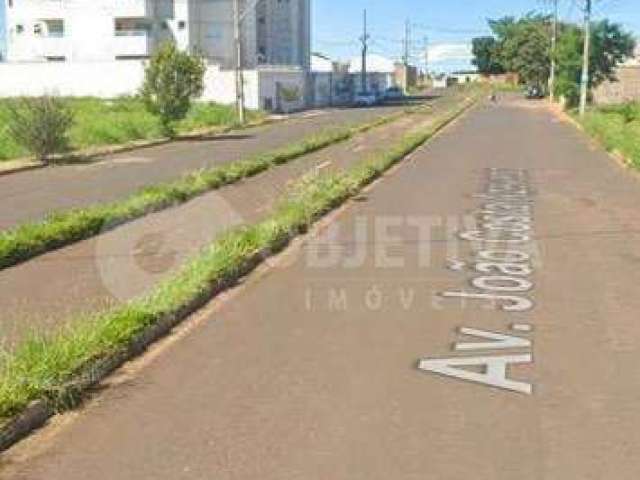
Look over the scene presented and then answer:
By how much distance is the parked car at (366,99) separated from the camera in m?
77.8

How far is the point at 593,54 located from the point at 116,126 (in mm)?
32880

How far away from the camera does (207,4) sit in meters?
74.0

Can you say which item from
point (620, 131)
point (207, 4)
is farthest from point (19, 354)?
point (207, 4)

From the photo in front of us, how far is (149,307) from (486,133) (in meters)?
31.4

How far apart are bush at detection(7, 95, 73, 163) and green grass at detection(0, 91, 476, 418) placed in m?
12.5

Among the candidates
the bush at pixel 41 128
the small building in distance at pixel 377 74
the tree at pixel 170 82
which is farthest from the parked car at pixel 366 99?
the bush at pixel 41 128

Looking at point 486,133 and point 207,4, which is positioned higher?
point 207,4

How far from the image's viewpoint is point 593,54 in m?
57.4

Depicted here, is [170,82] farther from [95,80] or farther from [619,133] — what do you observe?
[95,80]

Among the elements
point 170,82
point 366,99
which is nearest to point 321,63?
point 366,99

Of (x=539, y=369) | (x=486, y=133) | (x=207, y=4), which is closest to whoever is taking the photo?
(x=539, y=369)

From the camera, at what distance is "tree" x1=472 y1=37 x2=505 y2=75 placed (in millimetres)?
137250

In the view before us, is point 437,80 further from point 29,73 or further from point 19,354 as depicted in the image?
point 19,354

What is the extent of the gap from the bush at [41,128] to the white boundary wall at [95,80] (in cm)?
3670
